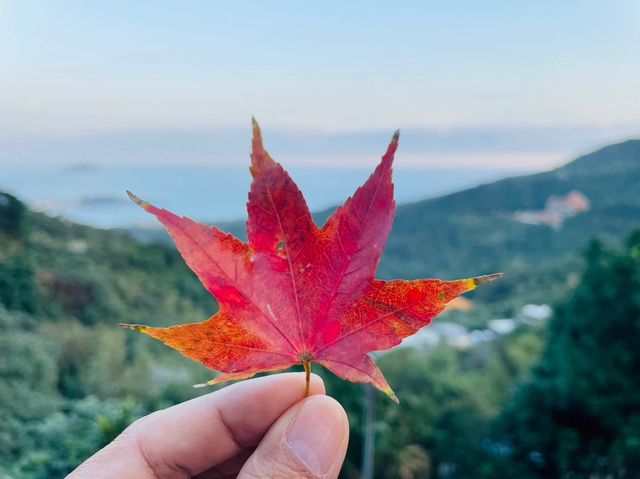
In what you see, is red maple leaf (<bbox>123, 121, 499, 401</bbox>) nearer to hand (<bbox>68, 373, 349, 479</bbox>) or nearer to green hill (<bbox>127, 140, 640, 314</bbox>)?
hand (<bbox>68, 373, 349, 479</bbox>)

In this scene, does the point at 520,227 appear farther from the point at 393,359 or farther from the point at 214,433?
the point at 214,433

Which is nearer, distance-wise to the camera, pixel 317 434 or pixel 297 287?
pixel 297 287

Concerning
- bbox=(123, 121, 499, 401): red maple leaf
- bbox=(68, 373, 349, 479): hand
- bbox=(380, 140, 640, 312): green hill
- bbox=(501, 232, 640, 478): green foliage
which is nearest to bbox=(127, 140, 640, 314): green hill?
bbox=(380, 140, 640, 312): green hill

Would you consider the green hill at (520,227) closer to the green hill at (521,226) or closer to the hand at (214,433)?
the green hill at (521,226)

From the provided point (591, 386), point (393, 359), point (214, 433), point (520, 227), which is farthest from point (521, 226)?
point (214, 433)

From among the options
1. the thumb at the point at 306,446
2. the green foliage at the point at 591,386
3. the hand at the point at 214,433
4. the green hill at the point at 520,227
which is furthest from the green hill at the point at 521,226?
the thumb at the point at 306,446

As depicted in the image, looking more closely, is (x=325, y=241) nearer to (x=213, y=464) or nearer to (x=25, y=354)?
(x=213, y=464)

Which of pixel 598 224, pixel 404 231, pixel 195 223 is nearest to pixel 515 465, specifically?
pixel 195 223
